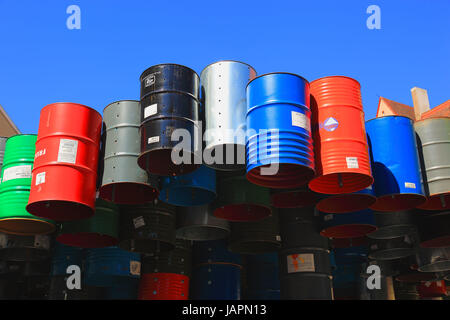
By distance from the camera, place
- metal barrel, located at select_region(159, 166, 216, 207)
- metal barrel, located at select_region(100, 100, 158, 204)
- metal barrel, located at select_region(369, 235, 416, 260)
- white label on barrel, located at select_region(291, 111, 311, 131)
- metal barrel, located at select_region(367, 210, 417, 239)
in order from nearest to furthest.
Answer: white label on barrel, located at select_region(291, 111, 311, 131) → metal barrel, located at select_region(100, 100, 158, 204) → metal barrel, located at select_region(159, 166, 216, 207) → metal barrel, located at select_region(367, 210, 417, 239) → metal barrel, located at select_region(369, 235, 416, 260)

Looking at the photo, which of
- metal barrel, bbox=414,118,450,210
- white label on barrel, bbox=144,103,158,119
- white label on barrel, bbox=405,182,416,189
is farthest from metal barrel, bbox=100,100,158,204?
metal barrel, bbox=414,118,450,210

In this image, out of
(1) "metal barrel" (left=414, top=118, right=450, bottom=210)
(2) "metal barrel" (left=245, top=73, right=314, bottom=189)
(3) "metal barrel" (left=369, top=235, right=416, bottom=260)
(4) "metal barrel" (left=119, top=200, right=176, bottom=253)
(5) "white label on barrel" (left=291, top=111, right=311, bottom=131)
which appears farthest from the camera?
(3) "metal barrel" (left=369, top=235, right=416, bottom=260)

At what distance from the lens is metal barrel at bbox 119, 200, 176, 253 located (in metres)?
6.97

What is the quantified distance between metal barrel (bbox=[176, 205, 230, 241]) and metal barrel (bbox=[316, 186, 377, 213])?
1501 millimetres

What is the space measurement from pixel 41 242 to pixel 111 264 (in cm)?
116

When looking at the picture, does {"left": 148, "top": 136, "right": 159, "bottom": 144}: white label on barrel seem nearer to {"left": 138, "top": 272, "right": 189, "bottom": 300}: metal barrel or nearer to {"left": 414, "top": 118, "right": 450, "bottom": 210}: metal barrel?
{"left": 138, "top": 272, "right": 189, "bottom": 300}: metal barrel

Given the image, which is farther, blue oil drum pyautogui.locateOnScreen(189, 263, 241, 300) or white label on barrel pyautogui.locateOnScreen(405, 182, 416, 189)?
blue oil drum pyautogui.locateOnScreen(189, 263, 241, 300)

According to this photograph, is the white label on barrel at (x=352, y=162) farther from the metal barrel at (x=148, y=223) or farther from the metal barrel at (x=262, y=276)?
the metal barrel at (x=262, y=276)

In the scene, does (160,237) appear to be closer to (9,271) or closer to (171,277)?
(171,277)

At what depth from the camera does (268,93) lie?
5996mm

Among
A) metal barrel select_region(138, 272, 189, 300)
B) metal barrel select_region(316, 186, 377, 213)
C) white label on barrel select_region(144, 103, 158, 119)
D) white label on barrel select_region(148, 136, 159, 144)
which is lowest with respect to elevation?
metal barrel select_region(138, 272, 189, 300)

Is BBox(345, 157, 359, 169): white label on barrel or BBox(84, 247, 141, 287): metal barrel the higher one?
BBox(345, 157, 359, 169): white label on barrel
